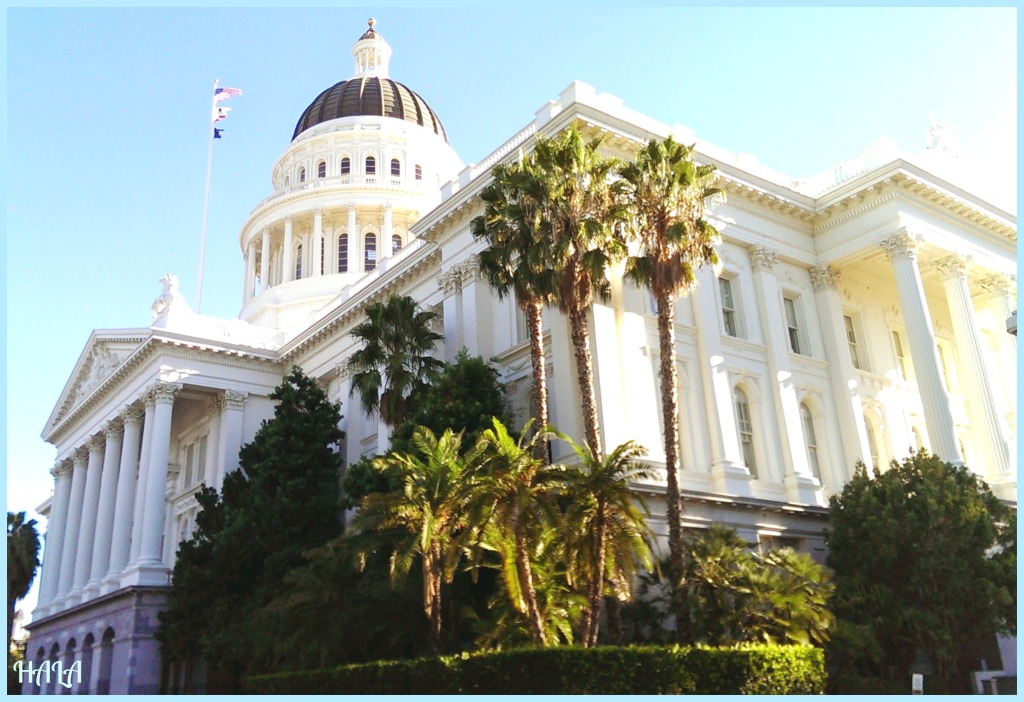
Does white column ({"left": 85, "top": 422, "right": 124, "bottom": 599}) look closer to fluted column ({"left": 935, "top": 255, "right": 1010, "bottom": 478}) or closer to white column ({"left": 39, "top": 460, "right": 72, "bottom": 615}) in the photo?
white column ({"left": 39, "top": 460, "right": 72, "bottom": 615})

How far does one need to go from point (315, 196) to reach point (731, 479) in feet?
127

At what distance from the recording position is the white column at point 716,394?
26.7 metres

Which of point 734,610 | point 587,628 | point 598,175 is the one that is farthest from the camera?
point 598,175

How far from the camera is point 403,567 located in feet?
64.2

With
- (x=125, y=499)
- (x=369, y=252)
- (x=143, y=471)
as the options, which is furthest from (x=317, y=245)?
(x=125, y=499)

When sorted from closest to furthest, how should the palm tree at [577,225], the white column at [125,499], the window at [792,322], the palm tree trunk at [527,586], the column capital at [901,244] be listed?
the palm tree trunk at [527,586]
the palm tree at [577,225]
the column capital at [901,244]
the window at [792,322]
the white column at [125,499]

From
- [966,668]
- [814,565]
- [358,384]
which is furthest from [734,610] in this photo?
[358,384]

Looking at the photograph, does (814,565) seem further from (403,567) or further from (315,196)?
(315,196)

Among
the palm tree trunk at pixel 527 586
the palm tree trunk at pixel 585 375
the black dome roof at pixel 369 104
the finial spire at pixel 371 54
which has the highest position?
the finial spire at pixel 371 54

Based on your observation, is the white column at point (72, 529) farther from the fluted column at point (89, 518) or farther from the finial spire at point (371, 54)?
the finial spire at point (371, 54)

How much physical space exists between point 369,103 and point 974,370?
45654 mm

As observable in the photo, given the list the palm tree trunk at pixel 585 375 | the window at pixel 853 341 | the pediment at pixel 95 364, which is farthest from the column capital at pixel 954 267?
the pediment at pixel 95 364

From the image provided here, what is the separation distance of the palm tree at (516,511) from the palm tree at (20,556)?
47025 mm

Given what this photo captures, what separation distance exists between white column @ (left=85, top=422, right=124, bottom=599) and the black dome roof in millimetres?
28893
